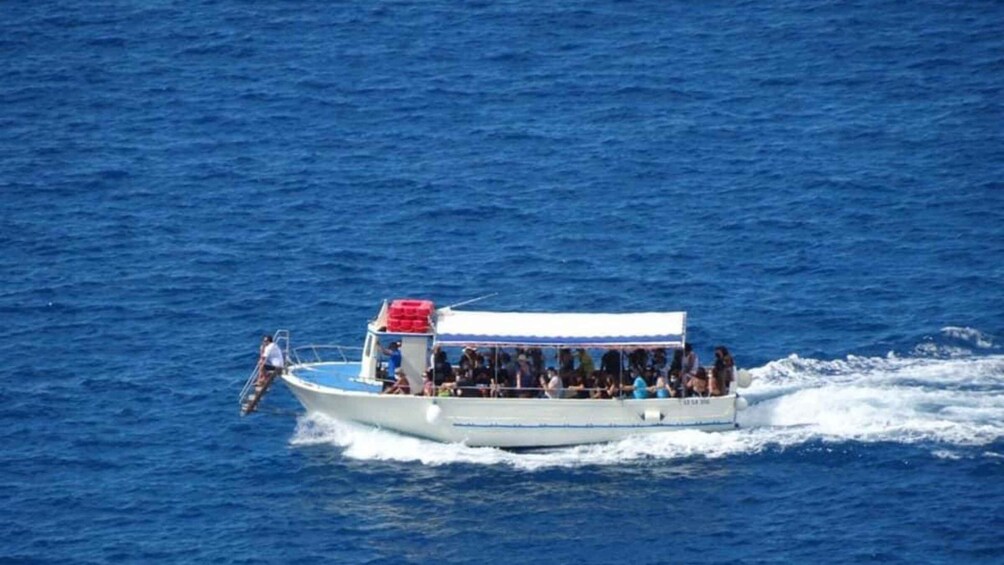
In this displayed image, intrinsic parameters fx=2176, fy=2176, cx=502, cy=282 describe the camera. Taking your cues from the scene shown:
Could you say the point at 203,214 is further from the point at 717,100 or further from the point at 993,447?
the point at 993,447

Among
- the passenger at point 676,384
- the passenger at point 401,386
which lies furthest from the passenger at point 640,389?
the passenger at point 401,386

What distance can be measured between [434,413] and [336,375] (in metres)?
4.95

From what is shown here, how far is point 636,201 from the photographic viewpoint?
94312 millimetres

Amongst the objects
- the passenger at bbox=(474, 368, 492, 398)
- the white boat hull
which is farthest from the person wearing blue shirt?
the passenger at bbox=(474, 368, 492, 398)

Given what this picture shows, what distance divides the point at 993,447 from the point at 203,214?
3892 cm

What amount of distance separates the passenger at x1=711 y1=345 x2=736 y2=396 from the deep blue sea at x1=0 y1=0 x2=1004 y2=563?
1969 millimetres

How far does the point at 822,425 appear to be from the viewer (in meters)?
73.7

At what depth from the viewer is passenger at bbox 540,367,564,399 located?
243 ft

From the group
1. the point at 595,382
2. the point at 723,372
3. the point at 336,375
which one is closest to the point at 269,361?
the point at 336,375

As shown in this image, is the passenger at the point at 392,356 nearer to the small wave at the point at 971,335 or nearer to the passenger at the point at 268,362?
the passenger at the point at 268,362

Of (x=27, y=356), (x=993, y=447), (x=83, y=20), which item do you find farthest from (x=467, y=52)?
(x=993, y=447)

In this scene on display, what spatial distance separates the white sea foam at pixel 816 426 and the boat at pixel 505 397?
0.49 meters

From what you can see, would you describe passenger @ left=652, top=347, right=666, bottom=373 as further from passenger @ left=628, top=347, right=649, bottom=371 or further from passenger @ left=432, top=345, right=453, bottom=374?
passenger @ left=432, top=345, right=453, bottom=374

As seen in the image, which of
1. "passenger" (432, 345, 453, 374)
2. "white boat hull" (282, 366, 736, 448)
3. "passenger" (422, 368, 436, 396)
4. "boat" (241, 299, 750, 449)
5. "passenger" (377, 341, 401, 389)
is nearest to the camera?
"white boat hull" (282, 366, 736, 448)
